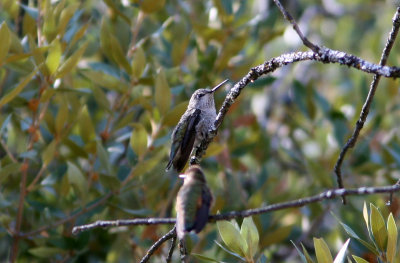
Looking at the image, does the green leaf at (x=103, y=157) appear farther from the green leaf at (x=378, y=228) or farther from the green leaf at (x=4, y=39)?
the green leaf at (x=378, y=228)

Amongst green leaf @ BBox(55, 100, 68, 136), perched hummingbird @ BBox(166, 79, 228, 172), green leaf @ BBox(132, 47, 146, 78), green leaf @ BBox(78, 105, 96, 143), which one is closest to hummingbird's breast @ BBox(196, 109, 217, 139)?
perched hummingbird @ BBox(166, 79, 228, 172)

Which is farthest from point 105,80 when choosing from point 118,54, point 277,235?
point 277,235

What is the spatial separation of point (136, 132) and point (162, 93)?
0.24 meters

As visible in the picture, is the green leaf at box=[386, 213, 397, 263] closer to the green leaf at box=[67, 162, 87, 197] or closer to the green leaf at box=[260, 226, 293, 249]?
the green leaf at box=[260, 226, 293, 249]

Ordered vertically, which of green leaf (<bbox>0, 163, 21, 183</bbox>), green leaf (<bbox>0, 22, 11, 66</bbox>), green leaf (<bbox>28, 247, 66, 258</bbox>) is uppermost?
green leaf (<bbox>0, 22, 11, 66</bbox>)

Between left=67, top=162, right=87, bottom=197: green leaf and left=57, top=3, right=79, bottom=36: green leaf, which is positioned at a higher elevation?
left=57, top=3, right=79, bottom=36: green leaf

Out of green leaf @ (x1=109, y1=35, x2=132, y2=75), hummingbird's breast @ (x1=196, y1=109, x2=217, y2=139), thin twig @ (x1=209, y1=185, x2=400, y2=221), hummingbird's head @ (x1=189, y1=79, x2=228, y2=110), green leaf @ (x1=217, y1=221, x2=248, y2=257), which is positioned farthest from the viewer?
hummingbird's head @ (x1=189, y1=79, x2=228, y2=110)

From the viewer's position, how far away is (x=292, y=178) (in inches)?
190

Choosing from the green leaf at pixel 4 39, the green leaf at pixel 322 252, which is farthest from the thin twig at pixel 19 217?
the green leaf at pixel 322 252

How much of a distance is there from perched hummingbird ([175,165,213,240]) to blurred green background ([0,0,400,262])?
2.59ft

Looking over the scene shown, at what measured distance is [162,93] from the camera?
9.91 feet

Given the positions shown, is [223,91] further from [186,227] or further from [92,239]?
[186,227]

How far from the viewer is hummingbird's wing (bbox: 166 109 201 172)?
9.80 ft

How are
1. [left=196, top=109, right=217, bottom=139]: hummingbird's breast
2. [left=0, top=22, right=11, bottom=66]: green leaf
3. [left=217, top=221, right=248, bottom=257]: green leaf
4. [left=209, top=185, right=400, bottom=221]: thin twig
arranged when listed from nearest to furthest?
[left=209, top=185, right=400, bottom=221]: thin twig, [left=217, top=221, right=248, bottom=257]: green leaf, [left=0, top=22, right=11, bottom=66]: green leaf, [left=196, top=109, right=217, bottom=139]: hummingbird's breast
